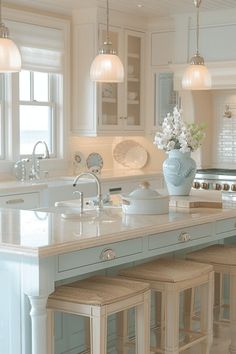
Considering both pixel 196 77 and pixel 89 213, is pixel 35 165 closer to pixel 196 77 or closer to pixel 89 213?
pixel 196 77

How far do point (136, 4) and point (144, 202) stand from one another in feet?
11.6

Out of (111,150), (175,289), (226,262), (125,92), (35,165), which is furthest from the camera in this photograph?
(111,150)

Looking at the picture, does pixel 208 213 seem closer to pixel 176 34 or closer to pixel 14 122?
pixel 14 122

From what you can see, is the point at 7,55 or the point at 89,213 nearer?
the point at 7,55

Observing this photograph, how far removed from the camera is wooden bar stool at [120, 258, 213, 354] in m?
3.68

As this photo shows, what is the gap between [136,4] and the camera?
6980 mm

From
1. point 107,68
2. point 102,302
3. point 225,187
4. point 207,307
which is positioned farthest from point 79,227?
point 225,187

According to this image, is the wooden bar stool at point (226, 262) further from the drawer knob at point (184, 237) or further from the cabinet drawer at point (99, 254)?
the cabinet drawer at point (99, 254)

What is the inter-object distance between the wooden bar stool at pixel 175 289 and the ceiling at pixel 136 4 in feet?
11.6

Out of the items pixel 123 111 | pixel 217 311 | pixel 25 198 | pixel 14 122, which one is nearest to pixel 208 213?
pixel 217 311

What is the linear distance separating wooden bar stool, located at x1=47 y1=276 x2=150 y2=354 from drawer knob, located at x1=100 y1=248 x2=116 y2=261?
16cm

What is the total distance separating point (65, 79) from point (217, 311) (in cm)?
346

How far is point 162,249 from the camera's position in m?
3.76

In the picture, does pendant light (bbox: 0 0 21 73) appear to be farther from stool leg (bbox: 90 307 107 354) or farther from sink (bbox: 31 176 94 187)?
sink (bbox: 31 176 94 187)
